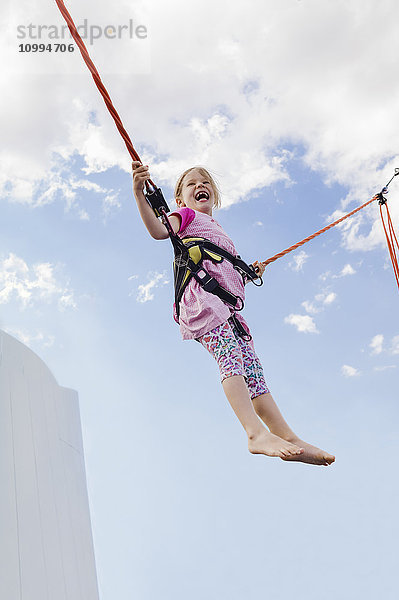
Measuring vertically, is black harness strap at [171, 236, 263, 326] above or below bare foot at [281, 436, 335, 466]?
above

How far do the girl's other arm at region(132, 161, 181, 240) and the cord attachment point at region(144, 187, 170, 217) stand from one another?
0.8 inches

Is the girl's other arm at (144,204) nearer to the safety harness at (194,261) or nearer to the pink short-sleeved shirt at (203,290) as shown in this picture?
the safety harness at (194,261)

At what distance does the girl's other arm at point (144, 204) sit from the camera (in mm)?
2459

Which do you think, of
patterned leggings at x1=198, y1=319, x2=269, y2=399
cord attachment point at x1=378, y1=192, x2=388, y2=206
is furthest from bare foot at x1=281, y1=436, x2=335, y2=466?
cord attachment point at x1=378, y1=192, x2=388, y2=206

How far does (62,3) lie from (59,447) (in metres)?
4.00

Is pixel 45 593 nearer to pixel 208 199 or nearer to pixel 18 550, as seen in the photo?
pixel 18 550

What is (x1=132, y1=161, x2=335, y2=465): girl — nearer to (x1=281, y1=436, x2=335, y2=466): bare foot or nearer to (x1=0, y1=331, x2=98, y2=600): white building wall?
(x1=281, y1=436, x2=335, y2=466): bare foot

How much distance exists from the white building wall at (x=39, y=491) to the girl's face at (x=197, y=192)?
7.99ft

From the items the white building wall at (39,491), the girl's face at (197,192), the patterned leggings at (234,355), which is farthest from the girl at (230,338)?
the white building wall at (39,491)

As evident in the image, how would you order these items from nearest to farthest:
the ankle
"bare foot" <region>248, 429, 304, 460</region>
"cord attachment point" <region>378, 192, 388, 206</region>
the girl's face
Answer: "bare foot" <region>248, 429, 304, 460</region> < the ankle < the girl's face < "cord attachment point" <region>378, 192, 388, 206</region>

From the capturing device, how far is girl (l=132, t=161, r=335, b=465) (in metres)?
2.28

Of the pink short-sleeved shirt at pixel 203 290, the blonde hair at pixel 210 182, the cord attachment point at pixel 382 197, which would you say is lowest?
the pink short-sleeved shirt at pixel 203 290

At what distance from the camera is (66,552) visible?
446 centimetres

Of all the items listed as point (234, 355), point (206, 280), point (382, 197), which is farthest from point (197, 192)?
point (382, 197)
